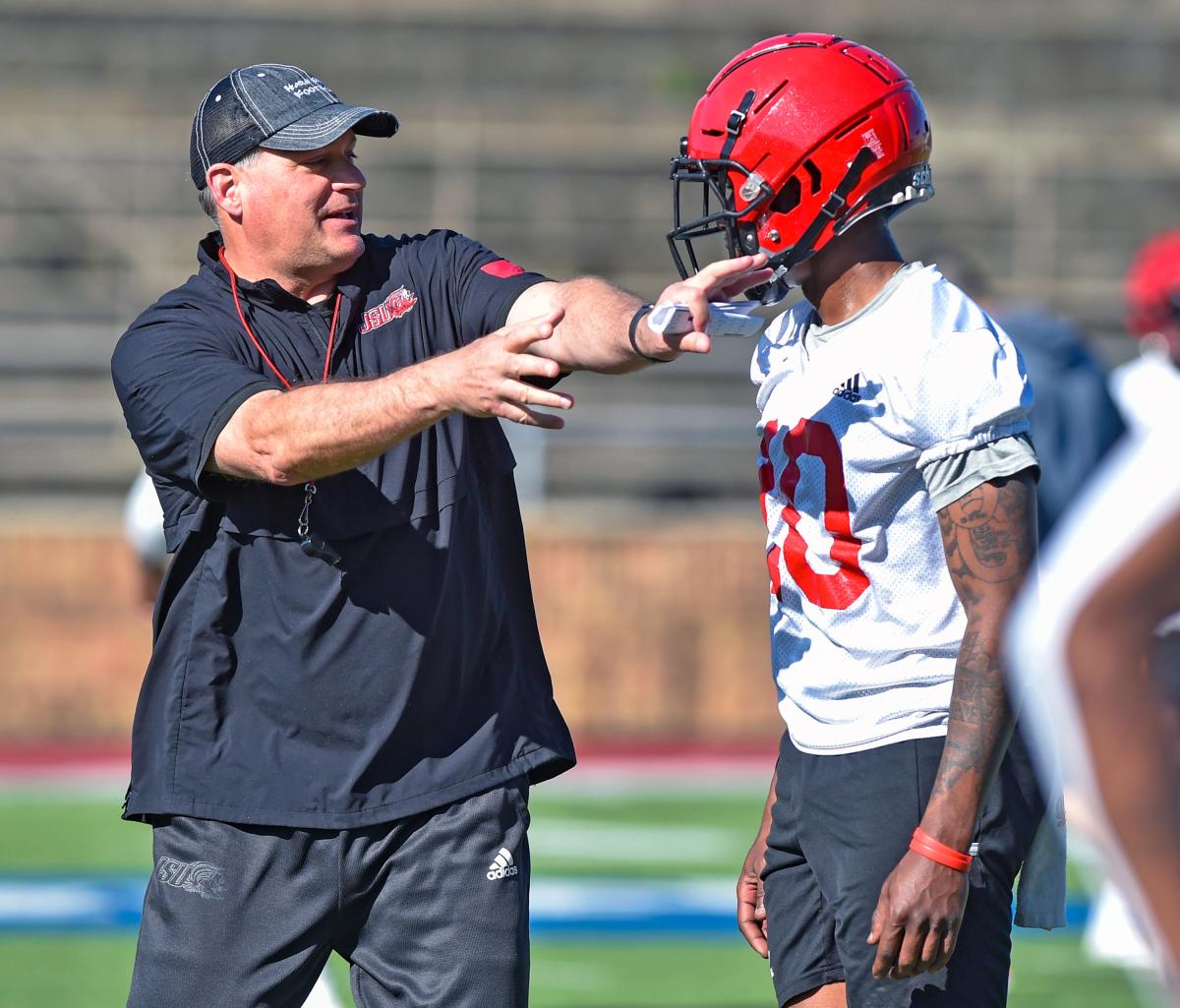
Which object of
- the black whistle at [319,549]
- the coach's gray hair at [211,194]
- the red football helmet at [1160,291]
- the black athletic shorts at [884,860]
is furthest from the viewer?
the red football helmet at [1160,291]

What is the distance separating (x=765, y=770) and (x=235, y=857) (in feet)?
22.0

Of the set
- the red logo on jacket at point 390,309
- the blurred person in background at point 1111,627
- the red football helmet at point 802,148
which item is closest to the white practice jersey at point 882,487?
the red football helmet at point 802,148

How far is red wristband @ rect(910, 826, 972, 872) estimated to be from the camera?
285cm

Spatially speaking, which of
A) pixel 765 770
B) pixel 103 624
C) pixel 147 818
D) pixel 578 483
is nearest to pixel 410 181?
pixel 578 483

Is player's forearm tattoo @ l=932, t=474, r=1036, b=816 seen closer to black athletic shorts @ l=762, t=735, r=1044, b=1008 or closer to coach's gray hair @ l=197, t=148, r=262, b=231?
black athletic shorts @ l=762, t=735, r=1044, b=1008

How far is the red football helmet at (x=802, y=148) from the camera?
3113 mm

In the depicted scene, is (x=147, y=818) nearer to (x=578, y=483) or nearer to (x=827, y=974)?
(x=827, y=974)

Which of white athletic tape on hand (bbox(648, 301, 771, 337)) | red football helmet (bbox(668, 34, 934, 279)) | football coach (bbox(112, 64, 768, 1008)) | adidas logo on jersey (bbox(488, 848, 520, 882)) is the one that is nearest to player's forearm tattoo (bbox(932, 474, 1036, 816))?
white athletic tape on hand (bbox(648, 301, 771, 337))

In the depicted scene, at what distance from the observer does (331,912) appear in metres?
3.37

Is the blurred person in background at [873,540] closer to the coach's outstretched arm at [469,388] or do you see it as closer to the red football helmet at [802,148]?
the red football helmet at [802,148]

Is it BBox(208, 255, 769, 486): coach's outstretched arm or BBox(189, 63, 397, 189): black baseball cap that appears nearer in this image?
BBox(208, 255, 769, 486): coach's outstretched arm

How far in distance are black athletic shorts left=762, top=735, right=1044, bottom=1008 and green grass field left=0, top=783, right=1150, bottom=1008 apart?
2.75 metres

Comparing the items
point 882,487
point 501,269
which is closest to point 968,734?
point 882,487

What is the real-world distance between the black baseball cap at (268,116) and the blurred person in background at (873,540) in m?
0.71
